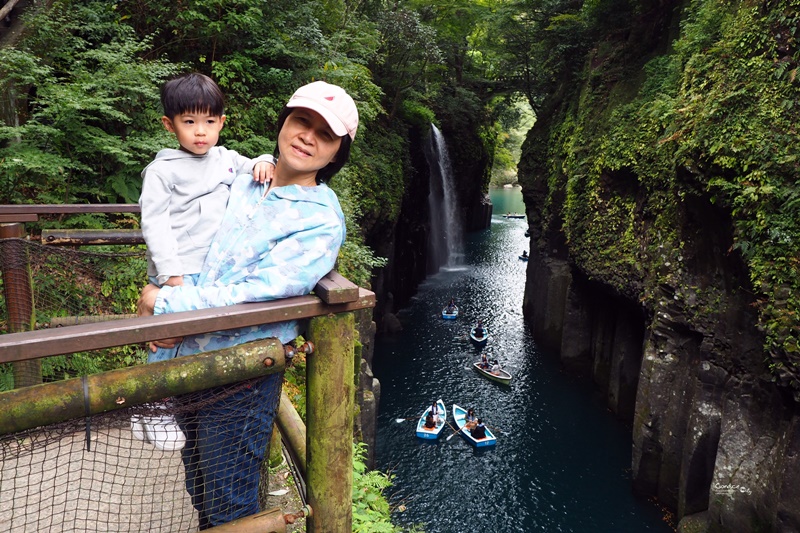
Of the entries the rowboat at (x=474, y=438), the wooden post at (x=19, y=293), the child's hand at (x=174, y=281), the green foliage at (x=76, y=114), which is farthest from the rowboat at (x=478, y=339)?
the child's hand at (x=174, y=281)

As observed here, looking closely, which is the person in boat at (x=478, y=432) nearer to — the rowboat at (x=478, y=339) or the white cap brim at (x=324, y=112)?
the rowboat at (x=478, y=339)

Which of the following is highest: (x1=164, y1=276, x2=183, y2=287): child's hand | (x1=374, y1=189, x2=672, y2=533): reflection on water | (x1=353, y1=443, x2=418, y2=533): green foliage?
(x1=164, y1=276, x2=183, y2=287): child's hand

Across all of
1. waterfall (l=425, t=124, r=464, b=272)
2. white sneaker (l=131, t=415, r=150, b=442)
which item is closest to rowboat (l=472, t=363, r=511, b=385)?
waterfall (l=425, t=124, r=464, b=272)

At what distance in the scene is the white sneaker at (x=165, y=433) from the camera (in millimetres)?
2039

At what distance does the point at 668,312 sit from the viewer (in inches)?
511

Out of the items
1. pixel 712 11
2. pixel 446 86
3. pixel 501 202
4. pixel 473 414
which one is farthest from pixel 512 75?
pixel 501 202

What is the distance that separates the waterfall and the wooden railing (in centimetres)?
3018

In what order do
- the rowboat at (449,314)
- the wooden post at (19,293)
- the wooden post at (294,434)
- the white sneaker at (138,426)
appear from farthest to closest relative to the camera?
the rowboat at (449,314) < the wooden post at (19,293) < the wooden post at (294,434) < the white sneaker at (138,426)

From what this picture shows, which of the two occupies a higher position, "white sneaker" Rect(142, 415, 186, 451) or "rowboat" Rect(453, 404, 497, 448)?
"white sneaker" Rect(142, 415, 186, 451)

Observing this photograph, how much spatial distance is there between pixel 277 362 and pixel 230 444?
53 cm

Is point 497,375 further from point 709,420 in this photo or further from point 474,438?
point 709,420

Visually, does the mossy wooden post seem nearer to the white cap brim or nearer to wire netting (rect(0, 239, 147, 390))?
the white cap brim

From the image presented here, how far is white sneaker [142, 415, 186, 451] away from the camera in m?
2.04

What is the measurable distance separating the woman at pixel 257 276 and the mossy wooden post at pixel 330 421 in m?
0.17
